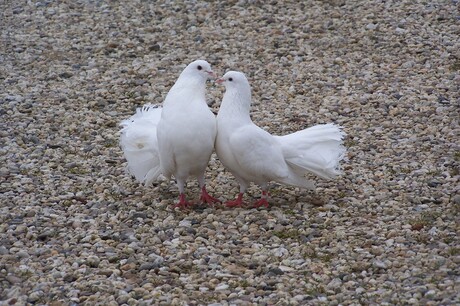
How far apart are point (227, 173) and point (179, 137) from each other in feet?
4.74

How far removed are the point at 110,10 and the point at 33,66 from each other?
222 cm

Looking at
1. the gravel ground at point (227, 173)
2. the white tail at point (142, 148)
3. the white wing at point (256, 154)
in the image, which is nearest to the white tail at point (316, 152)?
the white wing at point (256, 154)

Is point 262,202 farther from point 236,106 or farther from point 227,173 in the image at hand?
point 227,173

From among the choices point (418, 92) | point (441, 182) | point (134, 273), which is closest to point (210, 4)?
point (418, 92)

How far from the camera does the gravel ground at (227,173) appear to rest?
627 cm

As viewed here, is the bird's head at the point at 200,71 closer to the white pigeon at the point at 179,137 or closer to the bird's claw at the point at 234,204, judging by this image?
the white pigeon at the point at 179,137

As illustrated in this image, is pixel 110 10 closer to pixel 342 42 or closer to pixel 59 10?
pixel 59 10

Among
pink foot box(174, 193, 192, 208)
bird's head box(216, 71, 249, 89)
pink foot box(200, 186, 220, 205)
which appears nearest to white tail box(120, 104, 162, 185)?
pink foot box(174, 193, 192, 208)

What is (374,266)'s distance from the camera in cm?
633

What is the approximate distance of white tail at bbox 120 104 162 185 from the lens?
8078 millimetres

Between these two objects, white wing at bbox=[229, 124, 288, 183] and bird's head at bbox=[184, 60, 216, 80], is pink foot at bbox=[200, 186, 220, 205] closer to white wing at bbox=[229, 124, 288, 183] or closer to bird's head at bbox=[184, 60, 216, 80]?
white wing at bbox=[229, 124, 288, 183]

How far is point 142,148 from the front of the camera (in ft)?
26.7

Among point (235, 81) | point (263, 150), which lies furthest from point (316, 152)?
point (235, 81)

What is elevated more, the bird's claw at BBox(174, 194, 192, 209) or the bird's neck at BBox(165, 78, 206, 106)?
the bird's neck at BBox(165, 78, 206, 106)
